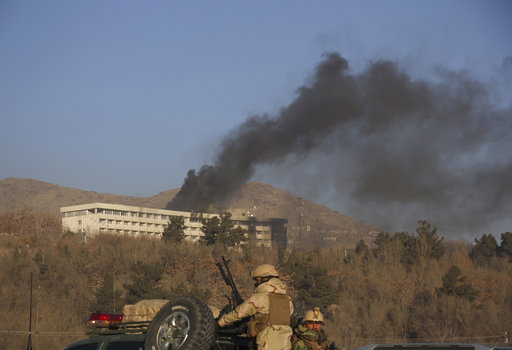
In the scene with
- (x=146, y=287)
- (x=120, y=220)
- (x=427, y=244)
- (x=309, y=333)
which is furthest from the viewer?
(x=120, y=220)

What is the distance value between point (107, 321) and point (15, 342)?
115 feet

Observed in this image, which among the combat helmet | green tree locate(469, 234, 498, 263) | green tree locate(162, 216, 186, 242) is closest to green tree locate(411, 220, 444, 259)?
green tree locate(469, 234, 498, 263)

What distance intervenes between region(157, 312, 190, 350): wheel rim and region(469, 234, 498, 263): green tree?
89038 millimetres

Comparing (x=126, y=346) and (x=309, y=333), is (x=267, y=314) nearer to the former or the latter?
(x=309, y=333)

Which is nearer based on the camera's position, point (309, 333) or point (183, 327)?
point (183, 327)

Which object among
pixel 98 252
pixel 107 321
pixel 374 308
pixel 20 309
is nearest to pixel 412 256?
pixel 374 308

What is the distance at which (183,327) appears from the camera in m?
7.10

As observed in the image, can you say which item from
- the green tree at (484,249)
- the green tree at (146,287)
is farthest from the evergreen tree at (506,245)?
the green tree at (146,287)

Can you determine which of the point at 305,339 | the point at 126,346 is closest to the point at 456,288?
the point at 305,339

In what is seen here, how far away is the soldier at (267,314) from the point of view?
23.2 ft

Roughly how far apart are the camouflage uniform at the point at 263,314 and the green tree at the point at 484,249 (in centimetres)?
8860

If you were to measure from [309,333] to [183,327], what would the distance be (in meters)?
1.49

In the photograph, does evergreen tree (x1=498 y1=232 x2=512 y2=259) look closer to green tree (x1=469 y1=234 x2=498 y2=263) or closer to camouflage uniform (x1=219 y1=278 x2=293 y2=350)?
green tree (x1=469 y1=234 x2=498 y2=263)

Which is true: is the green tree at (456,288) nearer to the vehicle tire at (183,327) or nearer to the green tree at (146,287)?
the green tree at (146,287)
